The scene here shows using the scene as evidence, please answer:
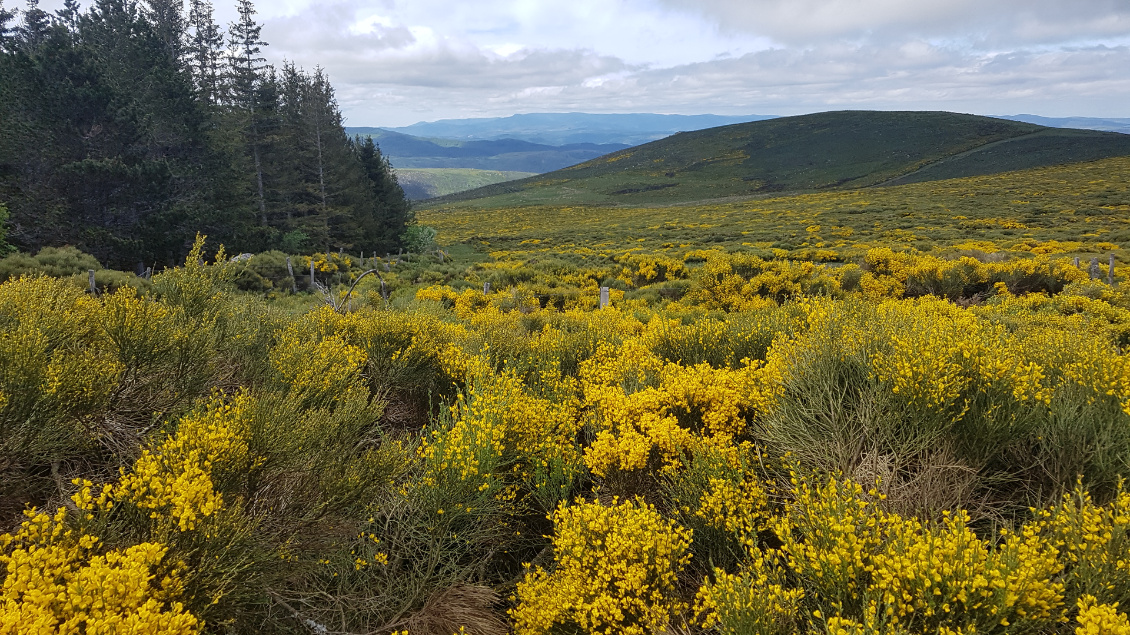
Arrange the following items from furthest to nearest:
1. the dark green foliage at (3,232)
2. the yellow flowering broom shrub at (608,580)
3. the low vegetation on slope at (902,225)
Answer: the low vegetation on slope at (902,225) < the dark green foliage at (3,232) < the yellow flowering broom shrub at (608,580)

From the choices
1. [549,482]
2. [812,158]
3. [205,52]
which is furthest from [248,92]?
[812,158]

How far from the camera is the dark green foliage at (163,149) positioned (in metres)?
18.9

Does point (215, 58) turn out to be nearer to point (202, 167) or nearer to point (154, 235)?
point (202, 167)

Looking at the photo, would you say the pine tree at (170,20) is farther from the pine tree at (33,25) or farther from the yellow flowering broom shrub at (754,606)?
the yellow flowering broom shrub at (754,606)

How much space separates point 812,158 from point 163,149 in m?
105

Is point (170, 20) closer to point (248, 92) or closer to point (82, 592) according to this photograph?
point (248, 92)

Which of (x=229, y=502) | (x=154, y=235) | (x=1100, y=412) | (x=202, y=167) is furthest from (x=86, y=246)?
(x=1100, y=412)

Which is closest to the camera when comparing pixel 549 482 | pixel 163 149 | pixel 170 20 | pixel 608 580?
pixel 608 580

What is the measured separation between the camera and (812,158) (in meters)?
100

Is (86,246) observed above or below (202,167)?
below

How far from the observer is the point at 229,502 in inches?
113

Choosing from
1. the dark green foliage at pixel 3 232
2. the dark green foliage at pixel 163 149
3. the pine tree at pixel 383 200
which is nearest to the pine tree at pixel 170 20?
the dark green foliage at pixel 163 149

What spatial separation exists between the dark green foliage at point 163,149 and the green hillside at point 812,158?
57311 mm

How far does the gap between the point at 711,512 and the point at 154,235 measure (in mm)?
24611
